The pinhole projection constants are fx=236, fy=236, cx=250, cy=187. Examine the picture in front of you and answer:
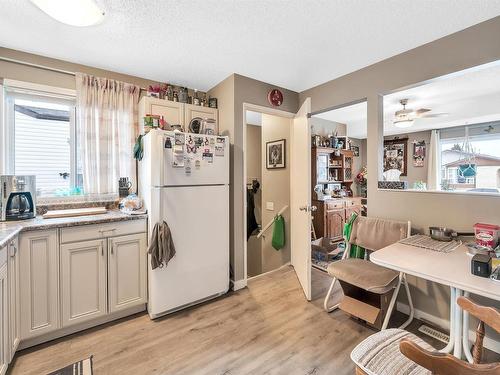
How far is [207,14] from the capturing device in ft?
5.44

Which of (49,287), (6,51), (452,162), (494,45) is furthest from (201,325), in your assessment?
(452,162)

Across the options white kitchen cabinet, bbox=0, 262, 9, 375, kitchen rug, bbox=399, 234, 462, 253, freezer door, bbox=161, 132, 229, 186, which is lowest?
white kitchen cabinet, bbox=0, 262, 9, 375

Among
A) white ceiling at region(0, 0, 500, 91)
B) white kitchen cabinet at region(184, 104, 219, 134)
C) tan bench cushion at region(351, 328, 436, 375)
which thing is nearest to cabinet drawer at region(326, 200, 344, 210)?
white ceiling at region(0, 0, 500, 91)

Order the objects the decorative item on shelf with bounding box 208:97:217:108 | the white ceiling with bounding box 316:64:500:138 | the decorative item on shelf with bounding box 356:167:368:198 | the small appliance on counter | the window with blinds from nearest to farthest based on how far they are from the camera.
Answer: the small appliance on counter, the window with blinds, the decorative item on shelf with bounding box 208:97:217:108, the white ceiling with bounding box 316:64:500:138, the decorative item on shelf with bounding box 356:167:368:198

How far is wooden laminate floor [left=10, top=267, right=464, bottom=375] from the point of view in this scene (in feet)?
5.29

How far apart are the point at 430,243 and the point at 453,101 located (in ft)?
10.9

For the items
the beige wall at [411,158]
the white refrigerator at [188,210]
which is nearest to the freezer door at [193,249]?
the white refrigerator at [188,210]

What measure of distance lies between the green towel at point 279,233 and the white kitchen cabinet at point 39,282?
8.61ft

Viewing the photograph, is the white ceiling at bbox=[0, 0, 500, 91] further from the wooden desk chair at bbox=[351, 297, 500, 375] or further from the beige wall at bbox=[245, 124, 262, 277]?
the beige wall at bbox=[245, 124, 262, 277]

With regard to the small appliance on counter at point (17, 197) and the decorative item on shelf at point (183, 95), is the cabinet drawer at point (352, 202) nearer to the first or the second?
the decorative item on shelf at point (183, 95)

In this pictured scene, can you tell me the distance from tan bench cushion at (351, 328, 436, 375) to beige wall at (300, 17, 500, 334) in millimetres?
1164

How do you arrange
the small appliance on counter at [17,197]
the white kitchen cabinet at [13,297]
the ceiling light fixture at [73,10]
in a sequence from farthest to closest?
the small appliance on counter at [17,197]
the white kitchen cabinet at [13,297]
the ceiling light fixture at [73,10]

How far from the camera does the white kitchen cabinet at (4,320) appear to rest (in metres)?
1.40

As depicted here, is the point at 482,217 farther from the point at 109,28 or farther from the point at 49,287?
the point at 49,287
